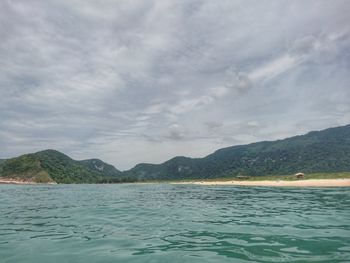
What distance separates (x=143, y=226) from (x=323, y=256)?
33.3 feet

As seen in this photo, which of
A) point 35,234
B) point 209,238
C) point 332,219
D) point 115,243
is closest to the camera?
point 115,243

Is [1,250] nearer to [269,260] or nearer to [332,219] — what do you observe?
[269,260]

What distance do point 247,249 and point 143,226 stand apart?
7.70 m

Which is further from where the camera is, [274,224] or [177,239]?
[274,224]

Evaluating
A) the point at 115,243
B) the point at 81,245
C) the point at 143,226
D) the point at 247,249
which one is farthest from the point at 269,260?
the point at 143,226

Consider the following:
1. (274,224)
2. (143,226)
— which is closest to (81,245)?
(143,226)

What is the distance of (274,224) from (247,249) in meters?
7.04

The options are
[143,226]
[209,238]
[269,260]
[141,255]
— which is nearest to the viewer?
[269,260]

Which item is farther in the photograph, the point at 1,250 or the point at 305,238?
the point at 305,238

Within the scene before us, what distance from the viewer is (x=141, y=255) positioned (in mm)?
11266

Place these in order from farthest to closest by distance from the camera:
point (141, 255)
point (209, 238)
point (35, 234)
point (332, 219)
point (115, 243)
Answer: point (332, 219)
point (35, 234)
point (209, 238)
point (115, 243)
point (141, 255)

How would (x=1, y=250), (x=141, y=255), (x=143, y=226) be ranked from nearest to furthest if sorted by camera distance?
(x=141, y=255)
(x=1, y=250)
(x=143, y=226)

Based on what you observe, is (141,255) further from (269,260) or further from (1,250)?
(1,250)

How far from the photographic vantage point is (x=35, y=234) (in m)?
15.9
